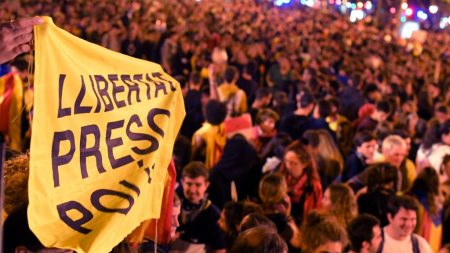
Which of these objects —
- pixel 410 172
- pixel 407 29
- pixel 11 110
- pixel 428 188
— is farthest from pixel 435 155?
pixel 407 29

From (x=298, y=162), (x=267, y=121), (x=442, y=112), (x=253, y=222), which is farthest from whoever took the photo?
(x=442, y=112)

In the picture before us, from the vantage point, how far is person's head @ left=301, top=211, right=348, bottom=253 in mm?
4672

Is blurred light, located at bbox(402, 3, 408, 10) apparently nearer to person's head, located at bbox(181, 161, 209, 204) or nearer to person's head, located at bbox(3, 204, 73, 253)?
person's head, located at bbox(181, 161, 209, 204)

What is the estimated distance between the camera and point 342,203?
570cm

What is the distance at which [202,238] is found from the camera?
5.14 metres

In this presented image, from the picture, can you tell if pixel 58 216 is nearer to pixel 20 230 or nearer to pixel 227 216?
pixel 20 230

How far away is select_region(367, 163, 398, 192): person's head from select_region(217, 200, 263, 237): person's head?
4.43ft

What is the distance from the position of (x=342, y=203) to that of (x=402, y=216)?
1.71ft

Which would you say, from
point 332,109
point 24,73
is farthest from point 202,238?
point 332,109

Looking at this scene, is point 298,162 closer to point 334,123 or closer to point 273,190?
point 273,190

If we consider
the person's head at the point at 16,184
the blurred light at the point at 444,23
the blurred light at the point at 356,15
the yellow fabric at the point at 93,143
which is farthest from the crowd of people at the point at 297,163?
the blurred light at the point at 356,15

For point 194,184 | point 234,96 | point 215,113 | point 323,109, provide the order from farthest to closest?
point 234,96 → point 323,109 → point 215,113 → point 194,184

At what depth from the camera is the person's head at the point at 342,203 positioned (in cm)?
566

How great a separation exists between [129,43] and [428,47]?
12884 mm
